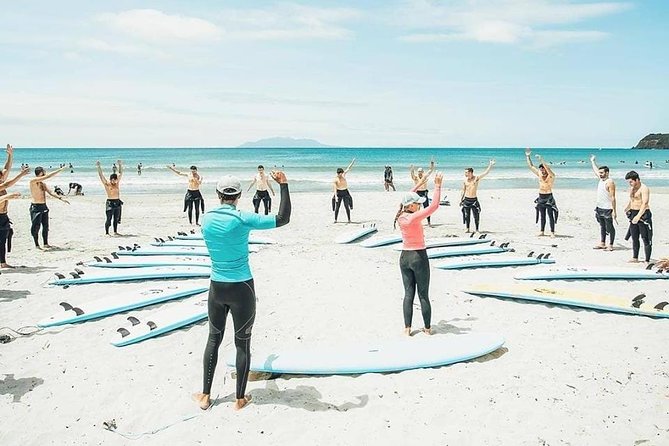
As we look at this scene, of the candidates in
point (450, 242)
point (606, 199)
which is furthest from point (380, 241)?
point (606, 199)

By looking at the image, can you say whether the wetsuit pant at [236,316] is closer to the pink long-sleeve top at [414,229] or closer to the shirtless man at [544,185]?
the pink long-sleeve top at [414,229]

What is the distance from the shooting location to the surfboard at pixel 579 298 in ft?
23.1

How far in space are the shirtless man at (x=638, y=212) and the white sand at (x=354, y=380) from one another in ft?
4.89

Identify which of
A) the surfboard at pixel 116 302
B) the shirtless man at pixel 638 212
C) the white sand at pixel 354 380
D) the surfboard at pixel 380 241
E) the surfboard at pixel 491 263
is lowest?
the white sand at pixel 354 380

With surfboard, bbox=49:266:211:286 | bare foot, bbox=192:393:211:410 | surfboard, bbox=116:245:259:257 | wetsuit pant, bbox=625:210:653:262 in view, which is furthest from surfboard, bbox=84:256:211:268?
wetsuit pant, bbox=625:210:653:262

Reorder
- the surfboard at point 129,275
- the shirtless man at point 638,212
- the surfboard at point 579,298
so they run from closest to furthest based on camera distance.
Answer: the surfboard at point 579,298
the surfboard at point 129,275
the shirtless man at point 638,212

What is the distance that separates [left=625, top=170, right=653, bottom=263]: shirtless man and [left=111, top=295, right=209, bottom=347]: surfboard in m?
8.11

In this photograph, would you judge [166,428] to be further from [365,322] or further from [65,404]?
[365,322]

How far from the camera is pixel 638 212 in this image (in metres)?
9.64

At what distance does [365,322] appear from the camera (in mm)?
6988

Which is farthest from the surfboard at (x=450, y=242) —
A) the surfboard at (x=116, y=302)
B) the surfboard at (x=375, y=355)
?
the surfboard at (x=375, y=355)

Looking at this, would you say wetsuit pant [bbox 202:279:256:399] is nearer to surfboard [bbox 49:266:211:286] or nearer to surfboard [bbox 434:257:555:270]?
surfboard [bbox 49:266:211:286]

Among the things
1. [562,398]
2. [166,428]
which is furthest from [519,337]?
[166,428]

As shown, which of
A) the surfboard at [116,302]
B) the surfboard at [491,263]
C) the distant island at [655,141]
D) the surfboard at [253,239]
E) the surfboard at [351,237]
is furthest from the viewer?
the distant island at [655,141]
